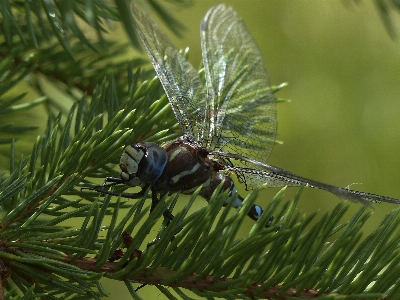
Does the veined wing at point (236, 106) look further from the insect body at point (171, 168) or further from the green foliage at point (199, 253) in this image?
the green foliage at point (199, 253)

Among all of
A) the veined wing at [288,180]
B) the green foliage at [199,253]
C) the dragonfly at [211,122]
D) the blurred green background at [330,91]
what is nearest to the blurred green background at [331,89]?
the blurred green background at [330,91]

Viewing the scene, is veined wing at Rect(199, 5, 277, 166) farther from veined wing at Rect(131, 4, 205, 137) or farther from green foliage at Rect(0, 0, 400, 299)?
green foliage at Rect(0, 0, 400, 299)

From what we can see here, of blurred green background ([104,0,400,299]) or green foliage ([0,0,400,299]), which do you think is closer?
green foliage ([0,0,400,299])

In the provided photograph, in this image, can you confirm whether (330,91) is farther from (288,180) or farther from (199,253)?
(199,253)

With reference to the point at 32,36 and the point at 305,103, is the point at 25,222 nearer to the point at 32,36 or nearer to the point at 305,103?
the point at 32,36

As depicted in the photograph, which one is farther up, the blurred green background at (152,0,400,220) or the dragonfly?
the blurred green background at (152,0,400,220)

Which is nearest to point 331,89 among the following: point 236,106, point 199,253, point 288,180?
point 236,106

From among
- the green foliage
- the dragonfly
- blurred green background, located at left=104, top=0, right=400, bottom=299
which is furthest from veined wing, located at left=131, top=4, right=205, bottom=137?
blurred green background, located at left=104, top=0, right=400, bottom=299
